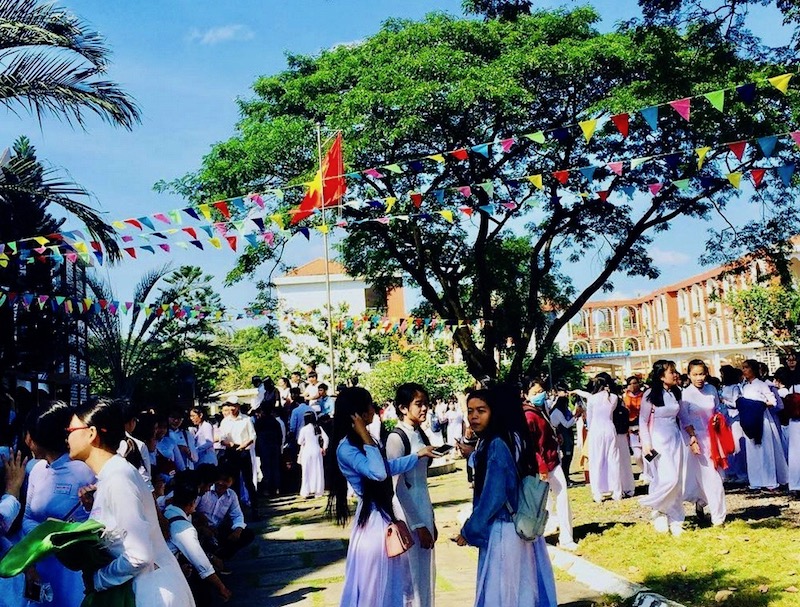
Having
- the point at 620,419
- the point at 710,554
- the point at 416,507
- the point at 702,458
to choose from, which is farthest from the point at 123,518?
the point at 620,419

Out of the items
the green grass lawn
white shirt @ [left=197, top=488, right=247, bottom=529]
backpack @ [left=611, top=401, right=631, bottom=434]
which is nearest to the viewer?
the green grass lawn

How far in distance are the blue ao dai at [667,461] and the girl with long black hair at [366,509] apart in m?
4.06

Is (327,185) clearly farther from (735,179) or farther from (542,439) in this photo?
(542,439)

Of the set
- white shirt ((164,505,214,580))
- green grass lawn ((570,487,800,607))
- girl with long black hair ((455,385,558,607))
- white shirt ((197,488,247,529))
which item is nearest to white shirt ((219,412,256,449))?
green grass lawn ((570,487,800,607))

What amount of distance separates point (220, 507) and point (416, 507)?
6.83ft

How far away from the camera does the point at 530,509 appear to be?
508cm

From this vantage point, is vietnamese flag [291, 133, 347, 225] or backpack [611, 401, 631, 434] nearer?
backpack [611, 401, 631, 434]

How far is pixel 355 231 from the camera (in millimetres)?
21359

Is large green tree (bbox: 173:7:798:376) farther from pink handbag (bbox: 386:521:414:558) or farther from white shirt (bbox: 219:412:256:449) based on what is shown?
pink handbag (bbox: 386:521:414:558)

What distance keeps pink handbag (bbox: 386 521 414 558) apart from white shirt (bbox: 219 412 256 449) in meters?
8.91

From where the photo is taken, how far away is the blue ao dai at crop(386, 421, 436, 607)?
5895 mm

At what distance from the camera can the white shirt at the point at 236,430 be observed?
46.1ft

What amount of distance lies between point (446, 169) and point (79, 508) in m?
15.7

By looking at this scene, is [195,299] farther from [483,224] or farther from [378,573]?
[378,573]
